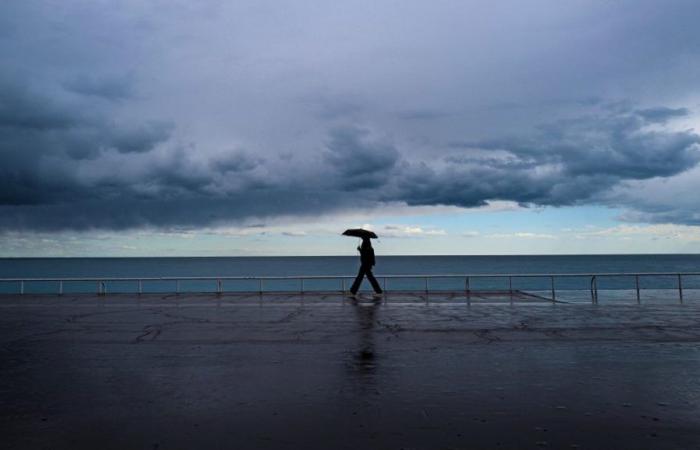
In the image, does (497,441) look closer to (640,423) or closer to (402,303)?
(640,423)

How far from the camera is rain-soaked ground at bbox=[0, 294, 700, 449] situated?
4543mm

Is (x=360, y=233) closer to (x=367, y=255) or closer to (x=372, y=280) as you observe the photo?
(x=367, y=255)

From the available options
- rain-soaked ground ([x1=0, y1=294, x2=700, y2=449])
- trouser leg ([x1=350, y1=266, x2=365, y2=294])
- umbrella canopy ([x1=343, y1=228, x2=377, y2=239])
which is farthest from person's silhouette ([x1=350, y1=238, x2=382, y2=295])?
rain-soaked ground ([x1=0, y1=294, x2=700, y2=449])

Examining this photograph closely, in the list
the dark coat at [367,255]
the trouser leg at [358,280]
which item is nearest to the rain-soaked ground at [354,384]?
the trouser leg at [358,280]

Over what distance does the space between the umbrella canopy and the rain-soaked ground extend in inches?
326

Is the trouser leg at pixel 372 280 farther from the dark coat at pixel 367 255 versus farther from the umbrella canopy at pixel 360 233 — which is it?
the umbrella canopy at pixel 360 233

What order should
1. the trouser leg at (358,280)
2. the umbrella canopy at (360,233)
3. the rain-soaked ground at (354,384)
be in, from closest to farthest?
the rain-soaked ground at (354,384) → the trouser leg at (358,280) → the umbrella canopy at (360,233)

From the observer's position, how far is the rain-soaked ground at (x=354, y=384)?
14.9ft

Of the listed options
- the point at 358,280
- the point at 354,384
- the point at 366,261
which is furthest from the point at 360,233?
the point at 354,384

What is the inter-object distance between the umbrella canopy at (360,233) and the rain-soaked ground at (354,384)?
27.2 feet

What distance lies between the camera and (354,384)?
6285 millimetres

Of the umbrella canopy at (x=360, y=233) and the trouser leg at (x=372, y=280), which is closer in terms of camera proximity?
the trouser leg at (x=372, y=280)

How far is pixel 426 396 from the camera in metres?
5.73

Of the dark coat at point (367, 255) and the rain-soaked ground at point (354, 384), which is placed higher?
the dark coat at point (367, 255)
